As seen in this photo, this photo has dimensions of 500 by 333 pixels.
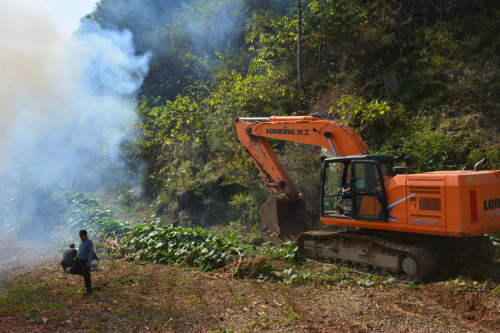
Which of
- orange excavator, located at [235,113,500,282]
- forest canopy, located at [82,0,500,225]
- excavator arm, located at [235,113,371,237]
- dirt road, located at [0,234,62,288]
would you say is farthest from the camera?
forest canopy, located at [82,0,500,225]

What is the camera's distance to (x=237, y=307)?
16.6ft

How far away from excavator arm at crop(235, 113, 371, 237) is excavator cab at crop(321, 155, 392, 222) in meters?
0.43

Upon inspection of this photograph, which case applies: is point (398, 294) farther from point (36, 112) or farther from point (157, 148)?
point (157, 148)

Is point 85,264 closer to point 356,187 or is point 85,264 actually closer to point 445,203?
point 356,187

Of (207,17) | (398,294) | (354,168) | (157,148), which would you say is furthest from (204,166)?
(207,17)

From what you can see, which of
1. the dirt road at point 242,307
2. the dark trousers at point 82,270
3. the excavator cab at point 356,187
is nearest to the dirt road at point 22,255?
the dirt road at point 242,307

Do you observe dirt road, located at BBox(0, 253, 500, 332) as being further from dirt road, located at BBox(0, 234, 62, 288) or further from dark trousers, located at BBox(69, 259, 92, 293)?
dirt road, located at BBox(0, 234, 62, 288)

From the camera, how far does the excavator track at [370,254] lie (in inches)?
225

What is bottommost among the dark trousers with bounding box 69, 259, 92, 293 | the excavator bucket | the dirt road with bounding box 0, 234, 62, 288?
the dirt road with bounding box 0, 234, 62, 288

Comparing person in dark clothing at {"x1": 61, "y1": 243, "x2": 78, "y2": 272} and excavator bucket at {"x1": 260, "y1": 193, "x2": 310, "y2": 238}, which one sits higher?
excavator bucket at {"x1": 260, "y1": 193, "x2": 310, "y2": 238}

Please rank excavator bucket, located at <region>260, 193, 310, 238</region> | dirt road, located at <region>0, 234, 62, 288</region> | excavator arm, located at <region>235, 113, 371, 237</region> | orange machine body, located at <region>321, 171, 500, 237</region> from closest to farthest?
orange machine body, located at <region>321, 171, 500, 237</region>, excavator arm, located at <region>235, 113, 371, 237</region>, dirt road, located at <region>0, 234, 62, 288</region>, excavator bucket, located at <region>260, 193, 310, 238</region>

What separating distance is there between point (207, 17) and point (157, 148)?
423 inches

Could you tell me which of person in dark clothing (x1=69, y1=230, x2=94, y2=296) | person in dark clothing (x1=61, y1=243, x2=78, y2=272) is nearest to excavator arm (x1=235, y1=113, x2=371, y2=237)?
person in dark clothing (x1=69, y1=230, x2=94, y2=296)

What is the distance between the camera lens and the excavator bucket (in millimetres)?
8227
